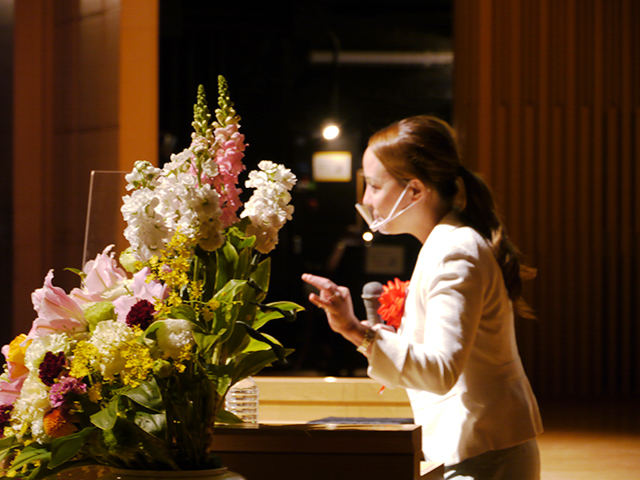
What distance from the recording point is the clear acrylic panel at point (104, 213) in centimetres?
140

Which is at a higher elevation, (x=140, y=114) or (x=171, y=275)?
(x=140, y=114)

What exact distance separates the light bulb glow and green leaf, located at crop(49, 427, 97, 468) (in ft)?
16.3

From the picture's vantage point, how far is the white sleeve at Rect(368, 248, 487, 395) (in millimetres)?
1146

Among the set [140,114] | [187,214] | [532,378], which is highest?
[140,114]

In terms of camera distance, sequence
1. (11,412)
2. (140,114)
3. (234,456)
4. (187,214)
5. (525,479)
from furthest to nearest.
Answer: (140,114)
(525,479)
(234,456)
(11,412)
(187,214)

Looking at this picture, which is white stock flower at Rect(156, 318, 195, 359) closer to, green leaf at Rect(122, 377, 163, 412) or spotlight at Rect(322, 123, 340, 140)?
green leaf at Rect(122, 377, 163, 412)

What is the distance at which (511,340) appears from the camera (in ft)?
4.51

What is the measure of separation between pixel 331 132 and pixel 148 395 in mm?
4985

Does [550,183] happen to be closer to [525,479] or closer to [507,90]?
[507,90]

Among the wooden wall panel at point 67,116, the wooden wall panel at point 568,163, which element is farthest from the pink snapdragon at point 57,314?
the wooden wall panel at point 568,163

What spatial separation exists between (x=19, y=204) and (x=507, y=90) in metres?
3.42

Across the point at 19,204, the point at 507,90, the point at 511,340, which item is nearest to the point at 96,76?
the point at 19,204

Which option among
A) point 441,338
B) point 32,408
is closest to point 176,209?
point 32,408

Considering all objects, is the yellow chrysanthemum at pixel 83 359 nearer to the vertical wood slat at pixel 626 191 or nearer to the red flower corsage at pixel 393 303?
the red flower corsage at pixel 393 303
